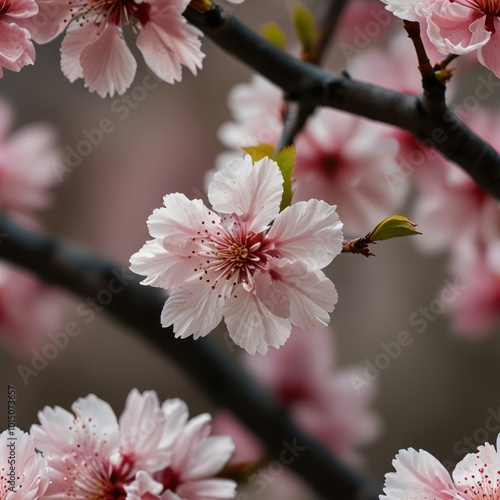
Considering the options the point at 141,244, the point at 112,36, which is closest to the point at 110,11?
the point at 112,36

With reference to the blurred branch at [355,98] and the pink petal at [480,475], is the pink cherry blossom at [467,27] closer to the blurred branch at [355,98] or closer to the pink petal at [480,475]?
the blurred branch at [355,98]

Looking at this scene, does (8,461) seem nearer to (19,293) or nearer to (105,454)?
(105,454)

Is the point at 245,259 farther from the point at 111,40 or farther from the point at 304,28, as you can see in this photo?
the point at 304,28

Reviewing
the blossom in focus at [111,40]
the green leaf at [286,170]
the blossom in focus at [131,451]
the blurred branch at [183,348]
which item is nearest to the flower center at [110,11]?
the blossom in focus at [111,40]

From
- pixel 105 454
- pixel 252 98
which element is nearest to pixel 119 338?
pixel 252 98

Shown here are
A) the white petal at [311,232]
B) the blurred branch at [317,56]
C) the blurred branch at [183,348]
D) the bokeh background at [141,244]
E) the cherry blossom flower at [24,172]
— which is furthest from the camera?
the bokeh background at [141,244]

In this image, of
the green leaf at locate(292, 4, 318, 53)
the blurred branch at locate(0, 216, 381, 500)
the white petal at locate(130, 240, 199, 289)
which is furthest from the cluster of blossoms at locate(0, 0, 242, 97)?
the blurred branch at locate(0, 216, 381, 500)
